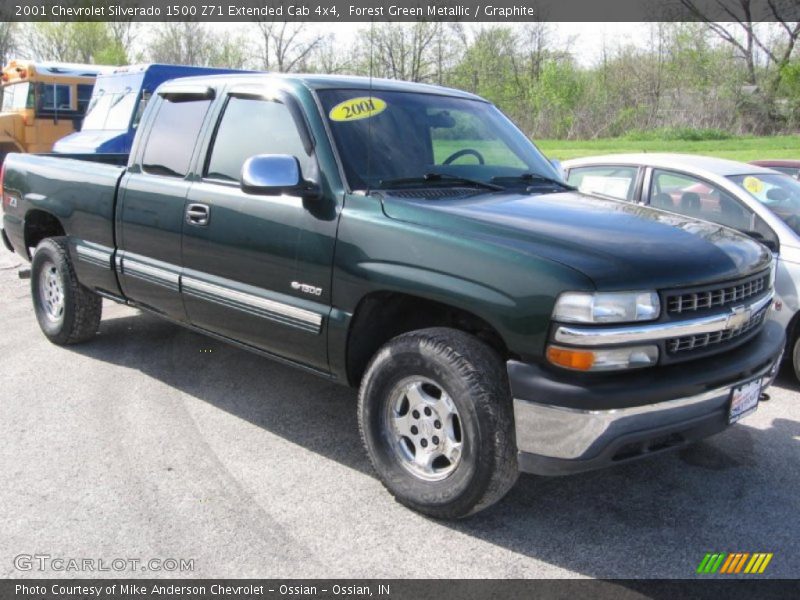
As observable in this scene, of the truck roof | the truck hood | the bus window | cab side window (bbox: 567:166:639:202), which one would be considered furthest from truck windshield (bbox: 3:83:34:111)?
the truck hood

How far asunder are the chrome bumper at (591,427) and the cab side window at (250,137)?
5.78 ft

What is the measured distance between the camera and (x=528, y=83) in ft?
120

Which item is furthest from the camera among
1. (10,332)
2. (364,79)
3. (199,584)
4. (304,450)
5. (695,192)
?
(10,332)

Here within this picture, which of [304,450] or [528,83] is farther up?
[528,83]

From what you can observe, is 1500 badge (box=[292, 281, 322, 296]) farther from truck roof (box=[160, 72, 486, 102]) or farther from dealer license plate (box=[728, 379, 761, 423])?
dealer license plate (box=[728, 379, 761, 423])

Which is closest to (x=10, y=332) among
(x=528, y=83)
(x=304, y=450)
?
(x=304, y=450)

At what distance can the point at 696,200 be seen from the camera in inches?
235

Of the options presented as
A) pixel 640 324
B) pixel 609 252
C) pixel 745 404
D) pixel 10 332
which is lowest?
pixel 10 332

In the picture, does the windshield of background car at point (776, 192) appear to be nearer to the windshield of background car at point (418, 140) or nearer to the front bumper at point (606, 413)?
the windshield of background car at point (418, 140)

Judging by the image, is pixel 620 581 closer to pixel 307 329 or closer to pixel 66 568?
pixel 307 329

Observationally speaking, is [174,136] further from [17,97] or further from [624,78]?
[624,78]

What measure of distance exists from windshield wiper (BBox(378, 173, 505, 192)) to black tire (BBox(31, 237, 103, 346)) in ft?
10.1

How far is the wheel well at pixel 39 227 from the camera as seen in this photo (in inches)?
245

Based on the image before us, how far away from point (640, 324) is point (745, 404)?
803 mm
